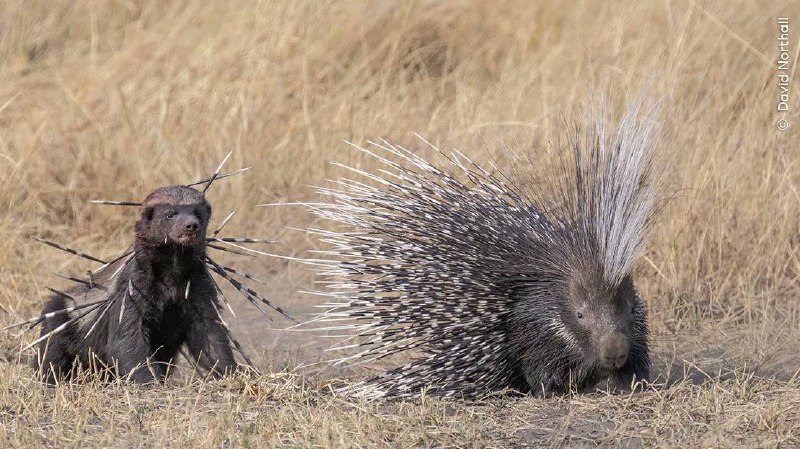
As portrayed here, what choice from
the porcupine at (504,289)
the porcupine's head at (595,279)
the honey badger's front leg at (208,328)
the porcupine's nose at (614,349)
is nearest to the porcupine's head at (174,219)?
the honey badger's front leg at (208,328)

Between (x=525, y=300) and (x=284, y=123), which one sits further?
(x=284, y=123)

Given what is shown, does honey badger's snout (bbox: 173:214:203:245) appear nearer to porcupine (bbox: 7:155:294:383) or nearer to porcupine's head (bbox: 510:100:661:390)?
porcupine (bbox: 7:155:294:383)

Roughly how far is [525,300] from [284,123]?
365 centimetres

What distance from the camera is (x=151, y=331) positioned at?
4.54m

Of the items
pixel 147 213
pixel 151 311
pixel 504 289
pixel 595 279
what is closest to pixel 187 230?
pixel 147 213

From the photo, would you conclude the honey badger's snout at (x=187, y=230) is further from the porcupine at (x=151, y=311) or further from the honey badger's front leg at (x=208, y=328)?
the honey badger's front leg at (x=208, y=328)

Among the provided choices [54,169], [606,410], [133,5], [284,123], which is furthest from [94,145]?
[606,410]

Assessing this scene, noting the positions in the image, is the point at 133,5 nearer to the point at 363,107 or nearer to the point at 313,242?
the point at 363,107

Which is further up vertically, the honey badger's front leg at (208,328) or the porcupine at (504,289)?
the porcupine at (504,289)

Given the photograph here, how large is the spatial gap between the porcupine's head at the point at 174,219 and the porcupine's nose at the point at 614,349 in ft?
4.88

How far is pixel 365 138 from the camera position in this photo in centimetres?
755

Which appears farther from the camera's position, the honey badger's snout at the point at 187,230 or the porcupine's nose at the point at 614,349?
the honey badger's snout at the point at 187,230

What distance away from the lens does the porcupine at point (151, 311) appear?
14.6ft

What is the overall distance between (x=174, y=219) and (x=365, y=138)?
10.8 feet
